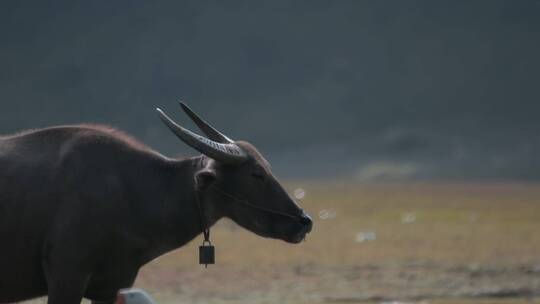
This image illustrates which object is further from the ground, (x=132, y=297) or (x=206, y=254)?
(x=206, y=254)

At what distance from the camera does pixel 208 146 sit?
9.21 metres

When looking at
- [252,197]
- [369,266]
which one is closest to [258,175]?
[252,197]

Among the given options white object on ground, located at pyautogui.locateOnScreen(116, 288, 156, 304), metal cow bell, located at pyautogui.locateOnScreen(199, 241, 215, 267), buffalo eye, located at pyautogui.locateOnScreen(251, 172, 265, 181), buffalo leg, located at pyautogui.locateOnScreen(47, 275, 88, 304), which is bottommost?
white object on ground, located at pyautogui.locateOnScreen(116, 288, 156, 304)

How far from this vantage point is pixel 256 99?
634ft

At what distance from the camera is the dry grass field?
2264cm

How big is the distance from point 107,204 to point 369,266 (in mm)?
21658

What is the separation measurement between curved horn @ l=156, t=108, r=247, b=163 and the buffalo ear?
0.48 feet

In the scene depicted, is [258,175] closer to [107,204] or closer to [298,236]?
[298,236]

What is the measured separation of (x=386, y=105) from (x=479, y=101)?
16.9m

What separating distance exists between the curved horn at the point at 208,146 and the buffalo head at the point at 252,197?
0.02 meters

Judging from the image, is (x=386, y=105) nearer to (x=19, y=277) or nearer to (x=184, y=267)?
(x=184, y=267)

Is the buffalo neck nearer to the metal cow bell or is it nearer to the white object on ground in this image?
the metal cow bell

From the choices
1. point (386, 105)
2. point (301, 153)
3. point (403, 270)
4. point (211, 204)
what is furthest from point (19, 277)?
point (386, 105)

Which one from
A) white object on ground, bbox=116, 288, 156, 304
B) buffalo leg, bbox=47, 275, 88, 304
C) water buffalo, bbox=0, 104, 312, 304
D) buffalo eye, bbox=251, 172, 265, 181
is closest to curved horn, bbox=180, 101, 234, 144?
water buffalo, bbox=0, 104, 312, 304
